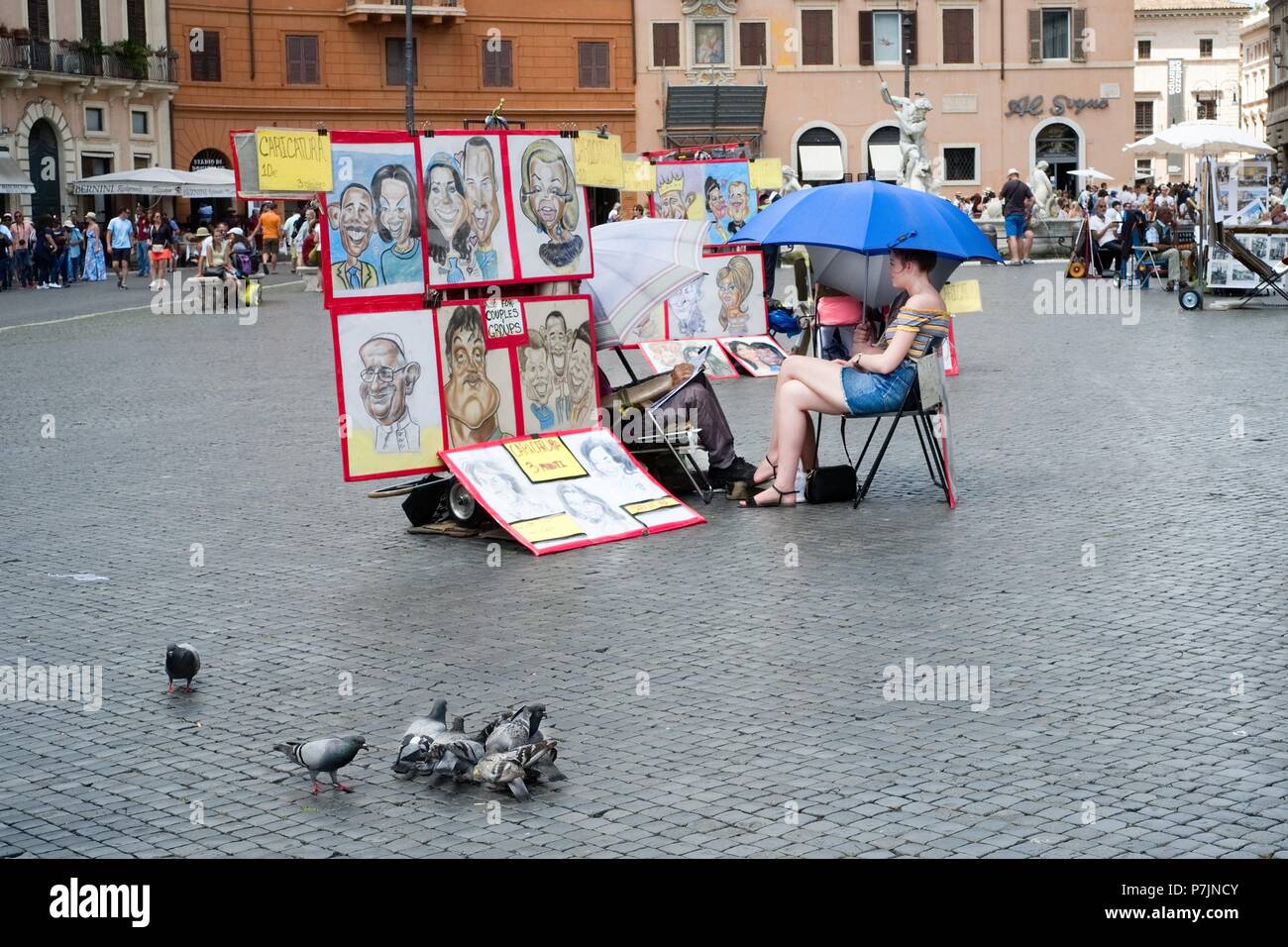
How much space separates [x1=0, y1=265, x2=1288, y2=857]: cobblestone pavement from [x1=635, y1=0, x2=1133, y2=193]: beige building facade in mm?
48318

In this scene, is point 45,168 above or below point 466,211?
above

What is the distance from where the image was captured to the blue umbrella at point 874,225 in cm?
967

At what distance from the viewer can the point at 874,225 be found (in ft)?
32.1

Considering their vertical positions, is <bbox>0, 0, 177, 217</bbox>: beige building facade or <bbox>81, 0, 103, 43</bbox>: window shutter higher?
<bbox>81, 0, 103, 43</bbox>: window shutter

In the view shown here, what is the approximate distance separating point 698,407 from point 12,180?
1507 inches

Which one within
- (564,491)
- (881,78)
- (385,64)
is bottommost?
(564,491)

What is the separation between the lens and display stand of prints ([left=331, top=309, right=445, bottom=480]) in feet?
28.5

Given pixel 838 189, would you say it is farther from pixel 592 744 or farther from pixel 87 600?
pixel 592 744

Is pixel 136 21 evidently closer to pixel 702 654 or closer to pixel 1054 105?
pixel 1054 105

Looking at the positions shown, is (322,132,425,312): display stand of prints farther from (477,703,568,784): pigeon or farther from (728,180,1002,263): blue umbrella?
(477,703,568,784): pigeon

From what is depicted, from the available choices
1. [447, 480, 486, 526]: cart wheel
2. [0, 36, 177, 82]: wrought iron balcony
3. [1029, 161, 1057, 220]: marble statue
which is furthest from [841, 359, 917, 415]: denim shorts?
[0, 36, 177, 82]: wrought iron balcony

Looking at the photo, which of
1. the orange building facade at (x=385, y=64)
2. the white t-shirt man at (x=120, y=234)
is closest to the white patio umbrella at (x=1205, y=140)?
the white t-shirt man at (x=120, y=234)

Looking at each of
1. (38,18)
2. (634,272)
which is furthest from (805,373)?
(38,18)

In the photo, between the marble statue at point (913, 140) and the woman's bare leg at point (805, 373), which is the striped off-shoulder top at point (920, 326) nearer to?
the woman's bare leg at point (805, 373)
